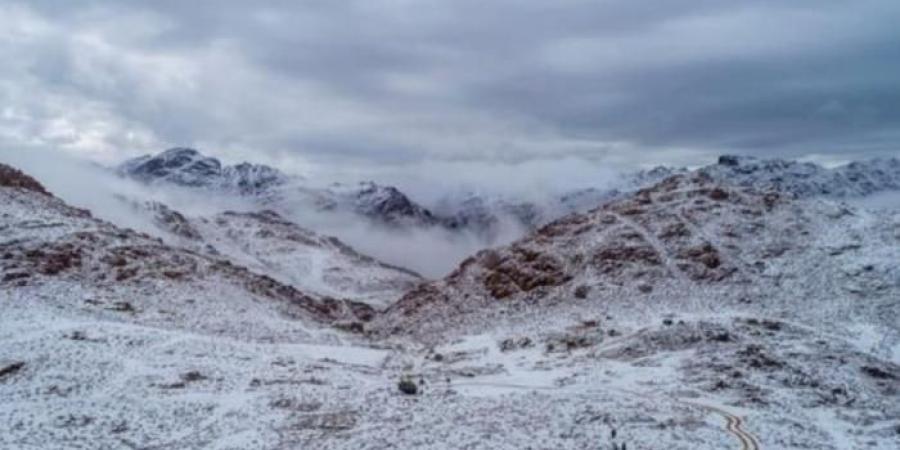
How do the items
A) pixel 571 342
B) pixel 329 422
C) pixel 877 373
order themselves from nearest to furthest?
pixel 329 422 → pixel 877 373 → pixel 571 342

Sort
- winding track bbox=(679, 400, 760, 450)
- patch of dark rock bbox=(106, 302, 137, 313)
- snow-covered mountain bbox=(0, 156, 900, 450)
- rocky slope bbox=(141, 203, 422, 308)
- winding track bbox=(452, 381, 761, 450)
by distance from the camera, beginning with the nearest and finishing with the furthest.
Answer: winding track bbox=(679, 400, 760, 450) < winding track bbox=(452, 381, 761, 450) < snow-covered mountain bbox=(0, 156, 900, 450) < patch of dark rock bbox=(106, 302, 137, 313) < rocky slope bbox=(141, 203, 422, 308)

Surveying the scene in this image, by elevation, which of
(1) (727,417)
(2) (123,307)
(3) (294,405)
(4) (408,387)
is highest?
(2) (123,307)

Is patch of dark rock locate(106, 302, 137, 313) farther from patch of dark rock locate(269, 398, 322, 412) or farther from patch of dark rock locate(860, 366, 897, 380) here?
patch of dark rock locate(860, 366, 897, 380)

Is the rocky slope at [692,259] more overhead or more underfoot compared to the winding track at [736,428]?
more overhead

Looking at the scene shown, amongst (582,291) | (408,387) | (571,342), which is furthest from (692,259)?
(408,387)

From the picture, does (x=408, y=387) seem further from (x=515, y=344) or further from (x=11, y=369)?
(x=11, y=369)

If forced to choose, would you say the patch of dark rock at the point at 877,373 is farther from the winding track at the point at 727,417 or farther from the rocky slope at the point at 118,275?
the rocky slope at the point at 118,275

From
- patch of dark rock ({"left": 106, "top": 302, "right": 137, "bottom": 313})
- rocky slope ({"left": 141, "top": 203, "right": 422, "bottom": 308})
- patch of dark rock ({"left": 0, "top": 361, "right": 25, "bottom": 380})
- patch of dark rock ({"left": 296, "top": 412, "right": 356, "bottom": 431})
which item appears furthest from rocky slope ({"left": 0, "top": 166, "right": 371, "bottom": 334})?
rocky slope ({"left": 141, "top": 203, "right": 422, "bottom": 308})

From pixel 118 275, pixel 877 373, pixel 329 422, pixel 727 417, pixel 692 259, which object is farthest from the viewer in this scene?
pixel 692 259

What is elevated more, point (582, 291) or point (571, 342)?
point (582, 291)

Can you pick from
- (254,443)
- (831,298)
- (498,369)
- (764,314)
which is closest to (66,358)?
(254,443)

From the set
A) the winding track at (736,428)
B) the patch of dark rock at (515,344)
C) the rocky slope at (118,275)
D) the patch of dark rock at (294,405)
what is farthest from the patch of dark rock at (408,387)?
the rocky slope at (118,275)
